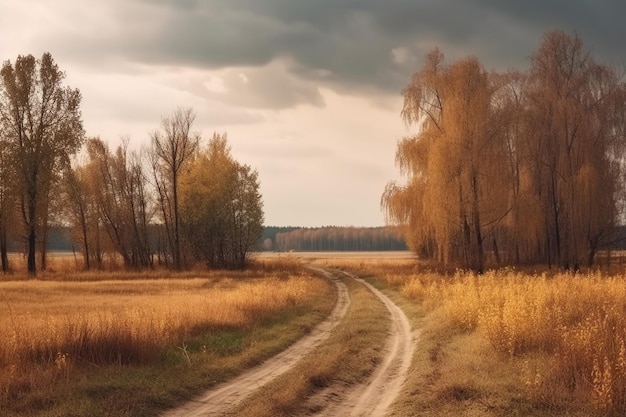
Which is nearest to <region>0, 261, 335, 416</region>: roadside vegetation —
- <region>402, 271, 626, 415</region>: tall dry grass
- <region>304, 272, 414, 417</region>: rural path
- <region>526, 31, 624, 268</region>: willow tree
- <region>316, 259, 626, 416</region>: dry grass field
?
<region>304, 272, 414, 417</region>: rural path

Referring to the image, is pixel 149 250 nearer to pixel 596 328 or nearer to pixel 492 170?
pixel 492 170

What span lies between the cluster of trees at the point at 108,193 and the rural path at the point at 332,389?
40.0 meters

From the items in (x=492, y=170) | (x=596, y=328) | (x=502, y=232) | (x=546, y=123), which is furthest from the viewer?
(x=502, y=232)

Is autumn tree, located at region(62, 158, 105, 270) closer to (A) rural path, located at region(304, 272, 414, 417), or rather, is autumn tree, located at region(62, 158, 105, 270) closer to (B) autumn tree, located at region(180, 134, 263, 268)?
(B) autumn tree, located at region(180, 134, 263, 268)

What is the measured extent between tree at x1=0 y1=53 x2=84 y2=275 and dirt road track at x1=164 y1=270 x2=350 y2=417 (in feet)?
125

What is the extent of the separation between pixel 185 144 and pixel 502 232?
35145mm

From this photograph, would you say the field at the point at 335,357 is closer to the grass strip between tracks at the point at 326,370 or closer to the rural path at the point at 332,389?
the grass strip between tracks at the point at 326,370

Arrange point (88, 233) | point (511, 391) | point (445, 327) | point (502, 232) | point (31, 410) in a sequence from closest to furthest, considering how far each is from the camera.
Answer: point (31, 410) < point (511, 391) < point (445, 327) < point (502, 232) < point (88, 233)

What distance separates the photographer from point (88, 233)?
6781cm

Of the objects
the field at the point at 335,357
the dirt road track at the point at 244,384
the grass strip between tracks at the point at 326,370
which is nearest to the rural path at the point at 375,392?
the grass strip between tracks at the point at 326,370

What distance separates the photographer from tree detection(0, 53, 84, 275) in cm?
4797

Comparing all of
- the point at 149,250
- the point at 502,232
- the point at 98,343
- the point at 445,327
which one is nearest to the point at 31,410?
the point at 98,343

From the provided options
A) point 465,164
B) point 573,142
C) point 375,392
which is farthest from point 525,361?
point 573,142

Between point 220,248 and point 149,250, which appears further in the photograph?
point 149,250
